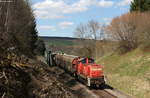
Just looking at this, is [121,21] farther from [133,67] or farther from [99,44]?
[99,44]

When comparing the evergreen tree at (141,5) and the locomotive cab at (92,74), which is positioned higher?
the evergreen tree at (141,5)

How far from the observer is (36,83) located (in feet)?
35.6

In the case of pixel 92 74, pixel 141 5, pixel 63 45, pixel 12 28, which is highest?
pixel 141 5

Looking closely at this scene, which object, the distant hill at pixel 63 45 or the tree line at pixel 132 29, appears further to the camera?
the distant hill at pixel 63 45

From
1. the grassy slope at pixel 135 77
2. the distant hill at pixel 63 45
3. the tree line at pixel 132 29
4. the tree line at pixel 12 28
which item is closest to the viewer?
the tree line at pixel 12 28

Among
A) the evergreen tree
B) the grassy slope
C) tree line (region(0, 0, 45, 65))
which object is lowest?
the grassy slope

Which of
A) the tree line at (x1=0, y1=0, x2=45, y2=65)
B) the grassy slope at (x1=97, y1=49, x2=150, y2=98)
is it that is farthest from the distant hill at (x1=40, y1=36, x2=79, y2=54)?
the tree line at (x1=0, y1=0, x2=45, y2=65)

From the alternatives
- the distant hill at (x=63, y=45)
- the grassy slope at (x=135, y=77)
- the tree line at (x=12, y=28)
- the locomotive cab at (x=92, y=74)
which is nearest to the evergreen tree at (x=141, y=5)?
the grassy slope at (x=135, y=77)

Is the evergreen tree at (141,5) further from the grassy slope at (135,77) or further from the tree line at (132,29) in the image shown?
the grassy slope at (135,77)

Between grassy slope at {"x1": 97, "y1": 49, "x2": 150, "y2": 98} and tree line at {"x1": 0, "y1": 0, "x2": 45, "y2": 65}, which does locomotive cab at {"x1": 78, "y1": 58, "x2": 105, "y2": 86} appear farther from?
tree line at {"x1": 0, "y1": 0, "x2": 45, "y2": 65}

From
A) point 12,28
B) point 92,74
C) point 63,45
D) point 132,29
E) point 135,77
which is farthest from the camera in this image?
point 63,45

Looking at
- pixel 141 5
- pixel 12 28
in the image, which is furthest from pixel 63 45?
pixel 12 28

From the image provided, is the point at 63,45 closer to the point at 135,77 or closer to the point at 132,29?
the point at 132,29

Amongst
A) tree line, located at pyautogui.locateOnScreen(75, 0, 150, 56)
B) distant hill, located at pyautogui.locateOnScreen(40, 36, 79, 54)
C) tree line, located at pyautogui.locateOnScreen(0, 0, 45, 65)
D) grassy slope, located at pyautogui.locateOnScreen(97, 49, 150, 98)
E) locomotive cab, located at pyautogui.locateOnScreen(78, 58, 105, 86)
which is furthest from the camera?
distant hill, located at pyautogui.locateOnScreen(40, 36, 79, 54)
